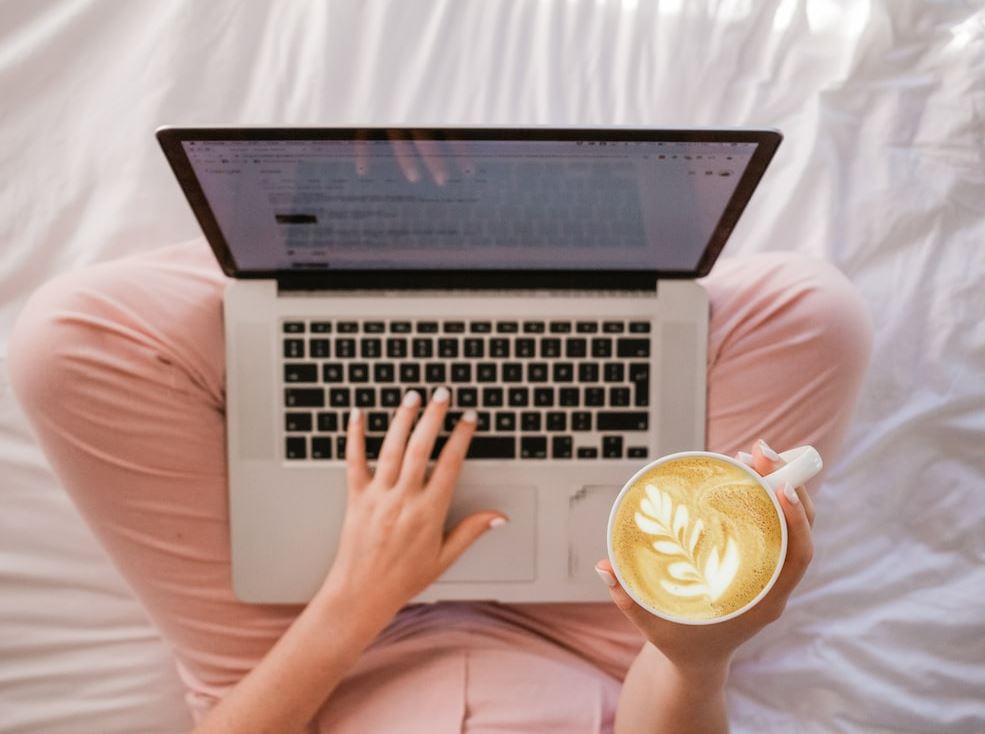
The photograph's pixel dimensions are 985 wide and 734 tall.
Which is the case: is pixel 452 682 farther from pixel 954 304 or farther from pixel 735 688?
pixel 954 304

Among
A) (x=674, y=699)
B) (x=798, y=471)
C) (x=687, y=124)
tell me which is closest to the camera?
(x=798, y=471)

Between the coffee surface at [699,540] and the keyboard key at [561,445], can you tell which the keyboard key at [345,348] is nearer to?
the keyboard key at [561,445]

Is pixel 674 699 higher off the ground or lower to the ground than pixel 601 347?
lower

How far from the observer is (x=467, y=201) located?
782 millimetres

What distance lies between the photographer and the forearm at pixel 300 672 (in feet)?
2.70

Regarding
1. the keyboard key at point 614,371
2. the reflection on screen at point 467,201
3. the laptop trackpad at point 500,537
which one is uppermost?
the reflection on screen at point 467,201

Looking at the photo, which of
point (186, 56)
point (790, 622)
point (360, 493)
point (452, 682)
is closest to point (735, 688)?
point (790, 622)

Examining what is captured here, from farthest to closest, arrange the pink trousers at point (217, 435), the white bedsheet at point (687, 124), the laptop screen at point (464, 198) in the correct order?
the white bedsheet at point (687, 124)
the pink trousers at point (217, 435)
the laptop screen at point (464, 198)

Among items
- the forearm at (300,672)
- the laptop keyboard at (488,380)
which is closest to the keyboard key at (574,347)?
the laptop keyboard at (488,380)

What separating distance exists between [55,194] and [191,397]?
36 centimetres

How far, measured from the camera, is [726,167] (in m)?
0.73

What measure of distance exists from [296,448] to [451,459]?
17 centimetres

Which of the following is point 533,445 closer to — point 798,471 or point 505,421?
point 505,421

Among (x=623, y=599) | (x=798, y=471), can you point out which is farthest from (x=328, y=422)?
(x=798, y=471)
